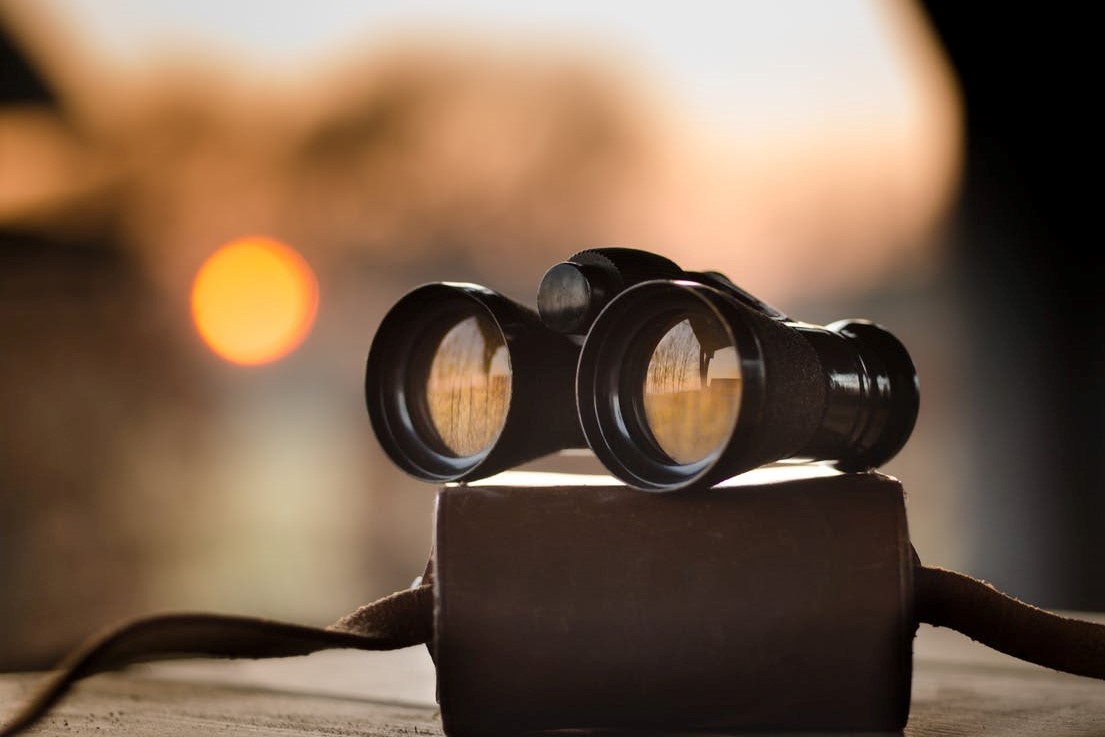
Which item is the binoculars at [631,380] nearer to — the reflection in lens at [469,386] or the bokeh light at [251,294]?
the reflection in lens at [469,386]

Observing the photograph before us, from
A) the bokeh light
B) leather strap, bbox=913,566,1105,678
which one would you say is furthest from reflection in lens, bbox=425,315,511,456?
the bokeh light

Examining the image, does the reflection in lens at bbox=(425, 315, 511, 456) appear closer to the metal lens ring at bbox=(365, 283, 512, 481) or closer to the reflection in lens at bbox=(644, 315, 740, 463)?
the metal lens ring at bbox=(365, 283, 512, 481)

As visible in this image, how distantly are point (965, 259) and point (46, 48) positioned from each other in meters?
2.04

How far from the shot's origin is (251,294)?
8.57 feet

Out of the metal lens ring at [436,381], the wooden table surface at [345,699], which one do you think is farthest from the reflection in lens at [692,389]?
the wooden table surface at [345,699]

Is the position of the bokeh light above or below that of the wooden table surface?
above

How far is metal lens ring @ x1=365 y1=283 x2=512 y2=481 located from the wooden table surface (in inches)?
6.7

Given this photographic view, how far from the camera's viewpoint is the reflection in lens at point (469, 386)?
2.41ft

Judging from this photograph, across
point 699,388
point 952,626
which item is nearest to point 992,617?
point 952,626

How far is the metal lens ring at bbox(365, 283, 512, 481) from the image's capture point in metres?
0.74

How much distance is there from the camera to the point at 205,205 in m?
2.79

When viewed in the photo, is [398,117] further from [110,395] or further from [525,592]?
[525,592]

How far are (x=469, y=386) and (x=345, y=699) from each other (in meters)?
0.24

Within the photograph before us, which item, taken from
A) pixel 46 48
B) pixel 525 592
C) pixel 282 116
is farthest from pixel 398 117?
pixel 525 592
